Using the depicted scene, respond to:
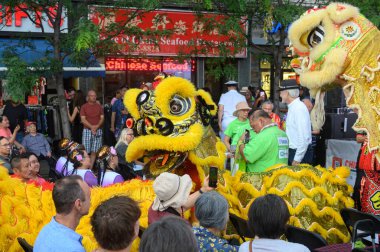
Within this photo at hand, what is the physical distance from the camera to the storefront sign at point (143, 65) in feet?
42.1

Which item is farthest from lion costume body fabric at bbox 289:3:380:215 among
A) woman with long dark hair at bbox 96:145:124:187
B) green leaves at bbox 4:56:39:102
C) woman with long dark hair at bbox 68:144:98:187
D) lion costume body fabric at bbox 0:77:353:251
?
green leaves at bbox 4:56:39:102

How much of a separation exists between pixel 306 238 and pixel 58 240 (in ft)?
5.92

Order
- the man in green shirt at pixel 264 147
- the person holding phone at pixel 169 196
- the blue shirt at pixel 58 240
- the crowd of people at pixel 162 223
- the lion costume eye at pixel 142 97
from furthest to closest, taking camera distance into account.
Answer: the man in green shirt at pixel 264 147
the lion costume eye at pixel 142 97
the person holding phone at pixel 169 196
the blue shirt at pixel 58 240
the crowd of people at pixel 162 223

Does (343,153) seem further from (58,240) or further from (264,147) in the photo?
(58,240)

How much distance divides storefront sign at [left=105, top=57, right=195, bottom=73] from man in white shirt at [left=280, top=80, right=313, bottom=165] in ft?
22.3

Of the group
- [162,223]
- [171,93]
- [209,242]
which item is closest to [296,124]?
[171,93]

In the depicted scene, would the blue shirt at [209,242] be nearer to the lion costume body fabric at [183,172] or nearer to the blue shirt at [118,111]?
the lion costume body fabric at [183,172]

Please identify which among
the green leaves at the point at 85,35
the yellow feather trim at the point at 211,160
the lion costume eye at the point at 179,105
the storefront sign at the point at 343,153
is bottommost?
the storefront sign at the point at 343,153

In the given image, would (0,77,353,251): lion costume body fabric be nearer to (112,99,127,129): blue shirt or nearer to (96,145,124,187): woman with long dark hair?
(96,145,124,187): woman with long dark hair

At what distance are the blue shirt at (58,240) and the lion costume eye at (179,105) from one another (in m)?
1.59

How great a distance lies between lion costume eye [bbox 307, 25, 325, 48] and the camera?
3.91 meters

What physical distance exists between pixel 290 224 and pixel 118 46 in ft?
16.3

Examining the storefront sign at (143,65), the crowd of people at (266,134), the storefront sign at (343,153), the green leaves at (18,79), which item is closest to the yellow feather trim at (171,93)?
the crowd of people at (266,134)

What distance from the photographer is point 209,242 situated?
286 cm
